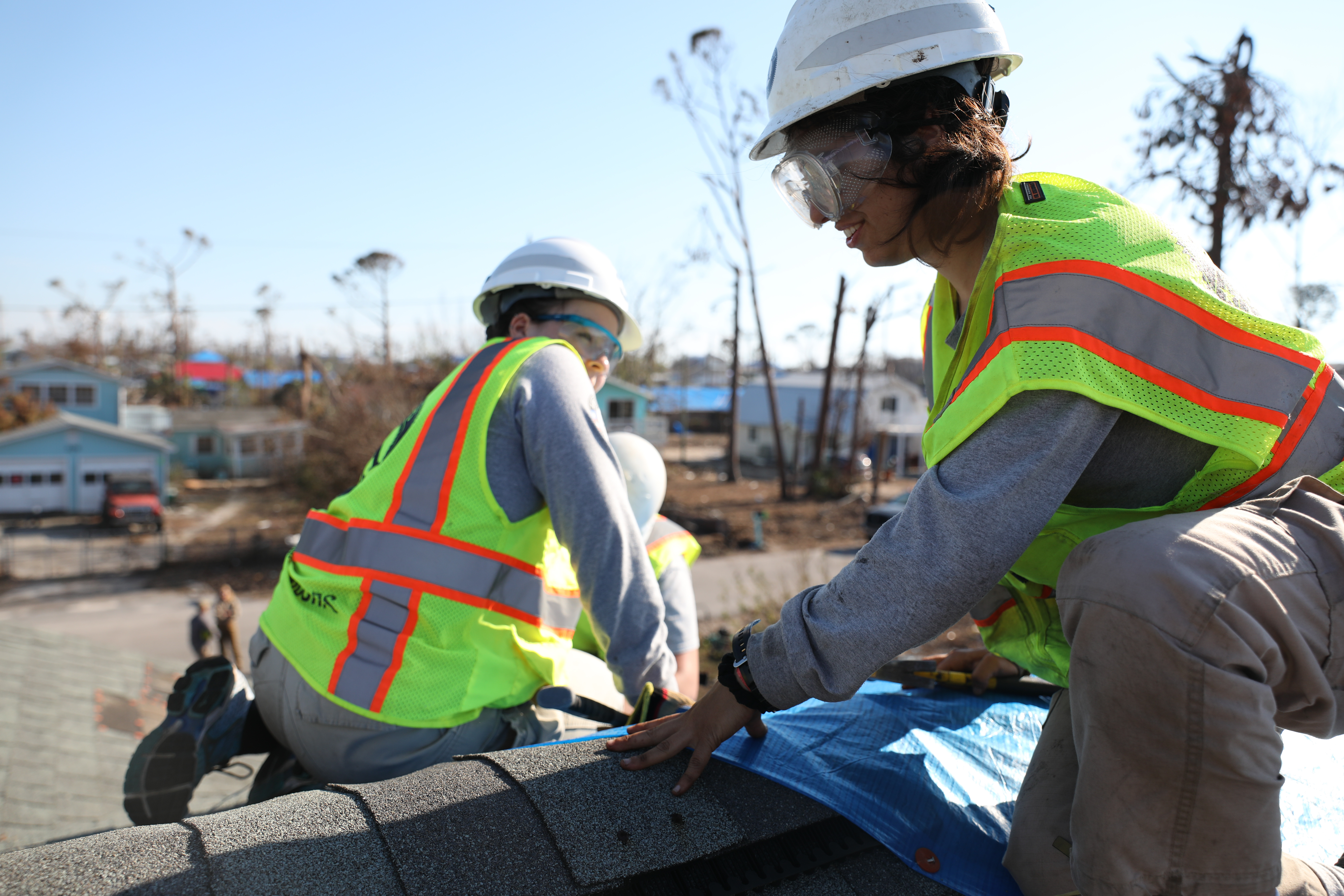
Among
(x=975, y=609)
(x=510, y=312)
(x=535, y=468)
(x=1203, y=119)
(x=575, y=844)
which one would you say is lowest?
(x=575, y=844)

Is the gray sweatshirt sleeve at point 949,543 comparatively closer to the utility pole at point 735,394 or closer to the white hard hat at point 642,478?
the white hard hat at point 642,478

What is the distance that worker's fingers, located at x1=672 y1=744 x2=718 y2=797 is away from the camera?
5.49 ft

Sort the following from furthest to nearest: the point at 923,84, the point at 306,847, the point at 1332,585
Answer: the point at 923,84 < the point at 306,847 < the point at 1332,585

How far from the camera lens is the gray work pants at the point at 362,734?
2098 millimetres

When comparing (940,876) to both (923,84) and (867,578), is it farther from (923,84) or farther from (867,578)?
(923,84)

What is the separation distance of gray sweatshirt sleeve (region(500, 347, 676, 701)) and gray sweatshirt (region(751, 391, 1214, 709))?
75 cm

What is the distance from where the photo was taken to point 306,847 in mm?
1453

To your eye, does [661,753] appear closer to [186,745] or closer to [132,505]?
[186,745]

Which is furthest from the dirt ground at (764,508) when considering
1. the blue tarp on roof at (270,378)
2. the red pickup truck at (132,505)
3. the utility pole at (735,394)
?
the blue tarp on roof at (270,378)

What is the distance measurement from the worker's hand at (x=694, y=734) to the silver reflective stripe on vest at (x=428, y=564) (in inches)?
24.2

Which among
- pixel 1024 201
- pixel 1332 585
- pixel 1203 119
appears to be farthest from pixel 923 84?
pixel 1203 119

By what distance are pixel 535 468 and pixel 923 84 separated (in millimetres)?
1417

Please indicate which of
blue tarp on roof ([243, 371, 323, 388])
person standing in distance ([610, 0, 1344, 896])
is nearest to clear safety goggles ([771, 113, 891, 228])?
person standing in distance ([610, 0, 1344, 896])

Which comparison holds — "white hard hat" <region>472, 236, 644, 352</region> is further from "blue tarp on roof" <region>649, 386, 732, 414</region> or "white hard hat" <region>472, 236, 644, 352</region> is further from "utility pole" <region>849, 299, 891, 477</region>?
"blue tarp on roof" <region>649, 386, 732, 414</region>
